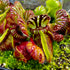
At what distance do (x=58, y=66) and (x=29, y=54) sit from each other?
0.21 metres

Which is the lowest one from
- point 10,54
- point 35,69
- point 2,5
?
point 35,69

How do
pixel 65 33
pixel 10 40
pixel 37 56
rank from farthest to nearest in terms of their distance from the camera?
pixel 65 33 < pixel 10 40 < pixel 37 56

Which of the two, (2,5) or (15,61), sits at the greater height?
(2,5)

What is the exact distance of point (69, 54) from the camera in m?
0.80

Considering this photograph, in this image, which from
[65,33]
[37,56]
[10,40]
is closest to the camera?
[37,56]

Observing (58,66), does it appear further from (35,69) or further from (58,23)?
(58,23)

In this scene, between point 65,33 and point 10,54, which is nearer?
point 10,54

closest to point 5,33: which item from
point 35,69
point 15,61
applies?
point 15,61

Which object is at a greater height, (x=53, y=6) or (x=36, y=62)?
(x=53, y=6)

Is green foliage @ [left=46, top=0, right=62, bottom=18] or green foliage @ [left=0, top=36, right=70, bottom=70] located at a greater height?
green foliage @ [left=46, top=0, right=62, bottom=18]

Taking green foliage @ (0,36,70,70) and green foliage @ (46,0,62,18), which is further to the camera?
green foliage @ (46,0,62,18)

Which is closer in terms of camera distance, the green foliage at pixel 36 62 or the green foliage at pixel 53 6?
the green foliage at pixel 36 62

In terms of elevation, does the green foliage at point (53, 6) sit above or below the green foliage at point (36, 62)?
above

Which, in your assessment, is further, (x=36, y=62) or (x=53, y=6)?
(x=53, y=6)
